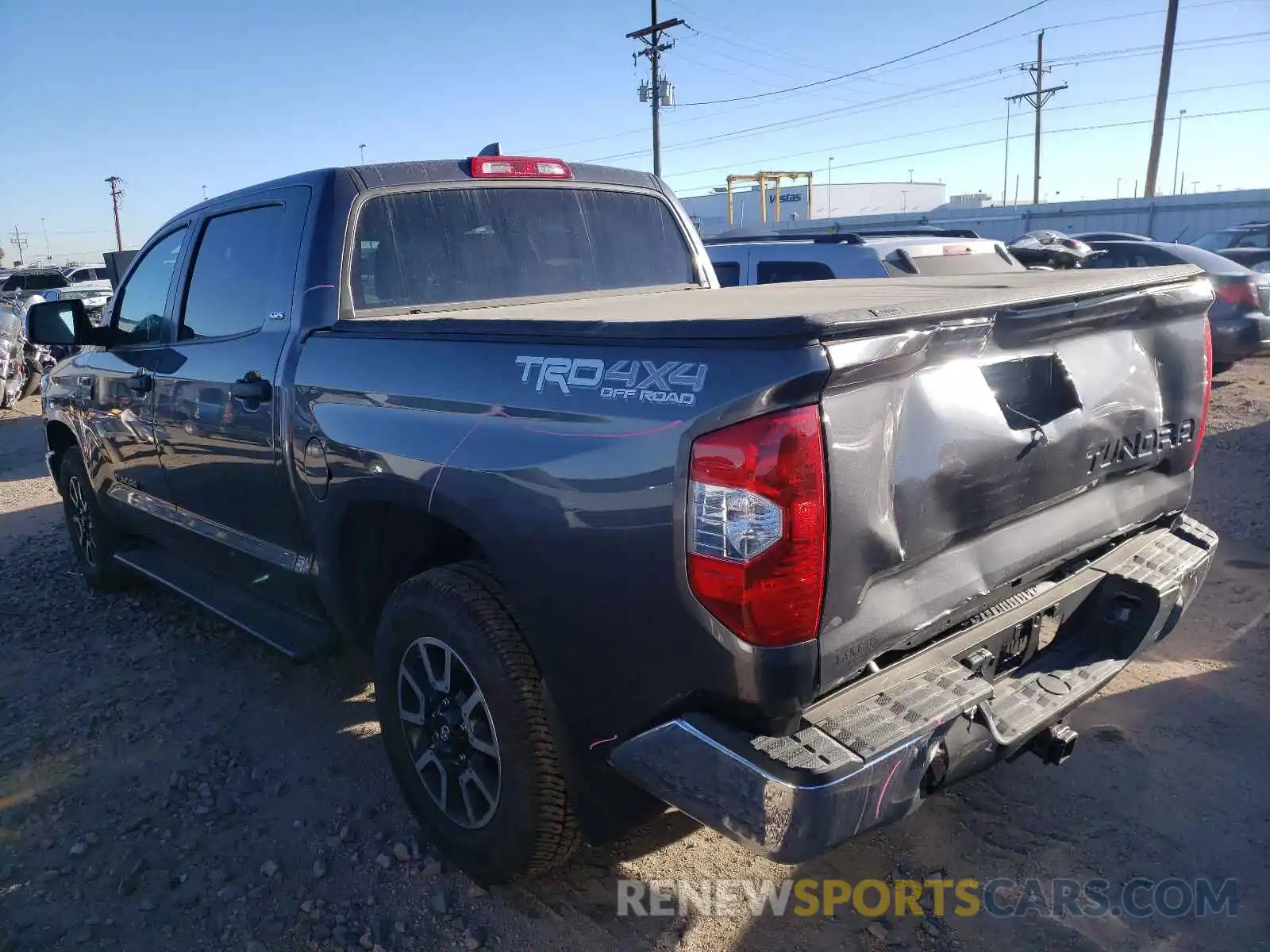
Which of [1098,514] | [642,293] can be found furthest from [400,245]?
Answer: [1098,514]

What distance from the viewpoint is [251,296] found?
360 centimetres

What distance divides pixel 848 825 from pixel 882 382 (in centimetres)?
95

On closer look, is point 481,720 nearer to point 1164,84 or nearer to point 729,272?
point 729,272

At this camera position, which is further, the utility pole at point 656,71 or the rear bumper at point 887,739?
the utility pole at point 656,71

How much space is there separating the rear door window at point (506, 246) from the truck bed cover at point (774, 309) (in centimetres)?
12

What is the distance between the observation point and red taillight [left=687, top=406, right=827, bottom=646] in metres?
1.89

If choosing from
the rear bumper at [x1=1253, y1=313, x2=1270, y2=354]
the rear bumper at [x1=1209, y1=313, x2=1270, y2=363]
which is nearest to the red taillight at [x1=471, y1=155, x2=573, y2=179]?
the rear bumper at [x1=1209, y1=313, x2=1270, y2=363]

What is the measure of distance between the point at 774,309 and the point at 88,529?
15.3 feet

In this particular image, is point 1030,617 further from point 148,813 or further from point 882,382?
point 148,813

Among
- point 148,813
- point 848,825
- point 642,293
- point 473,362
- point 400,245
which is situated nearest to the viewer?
point 848,825

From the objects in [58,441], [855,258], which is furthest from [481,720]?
[855,258]

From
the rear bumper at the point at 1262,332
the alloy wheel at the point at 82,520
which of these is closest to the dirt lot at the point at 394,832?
the alloy wheel at the point at 82,520

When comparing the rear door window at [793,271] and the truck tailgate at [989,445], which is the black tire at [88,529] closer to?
the truck tailgate at [989,445]

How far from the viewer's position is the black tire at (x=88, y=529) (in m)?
5.15
